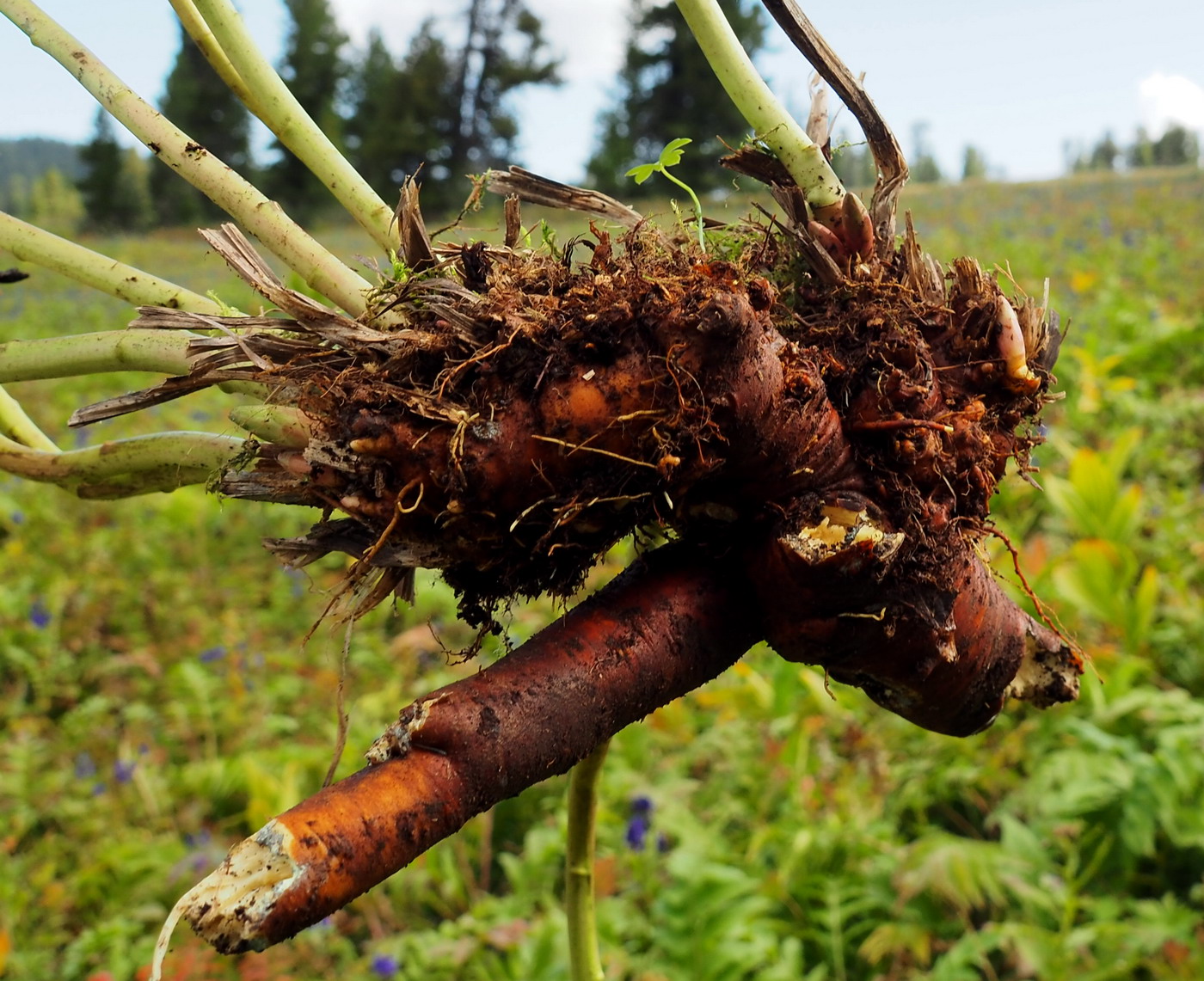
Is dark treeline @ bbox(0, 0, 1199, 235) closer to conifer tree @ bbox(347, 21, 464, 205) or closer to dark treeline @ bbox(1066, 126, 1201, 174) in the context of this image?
conifer tree @ bbox(347, 21, 464, 205)

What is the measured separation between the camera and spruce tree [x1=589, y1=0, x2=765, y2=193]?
17.5 m

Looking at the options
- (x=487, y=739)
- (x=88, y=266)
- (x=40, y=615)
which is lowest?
(x=40, y=615)

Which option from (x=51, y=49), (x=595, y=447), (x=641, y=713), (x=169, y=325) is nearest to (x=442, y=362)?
(x=595, y=447)

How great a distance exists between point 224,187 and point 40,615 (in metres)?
3.75

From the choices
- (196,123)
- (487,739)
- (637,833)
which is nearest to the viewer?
(487,739)

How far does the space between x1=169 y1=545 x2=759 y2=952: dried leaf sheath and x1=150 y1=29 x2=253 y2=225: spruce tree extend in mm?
24597

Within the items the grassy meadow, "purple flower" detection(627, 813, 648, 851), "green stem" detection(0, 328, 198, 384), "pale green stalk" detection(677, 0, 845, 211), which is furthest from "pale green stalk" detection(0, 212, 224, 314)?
"purple flower" detection(627, 813, 648, 851)

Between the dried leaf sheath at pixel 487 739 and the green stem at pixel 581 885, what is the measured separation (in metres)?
0.22

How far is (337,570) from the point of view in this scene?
5.07 meters

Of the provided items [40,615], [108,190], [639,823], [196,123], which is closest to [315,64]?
[196,123]

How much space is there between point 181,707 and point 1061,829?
11.3ft

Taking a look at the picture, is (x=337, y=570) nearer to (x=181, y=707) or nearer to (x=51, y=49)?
(x=181, y=707)

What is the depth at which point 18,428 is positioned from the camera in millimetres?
1198

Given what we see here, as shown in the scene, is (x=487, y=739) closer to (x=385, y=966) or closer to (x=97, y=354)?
(x=97, y=354)
